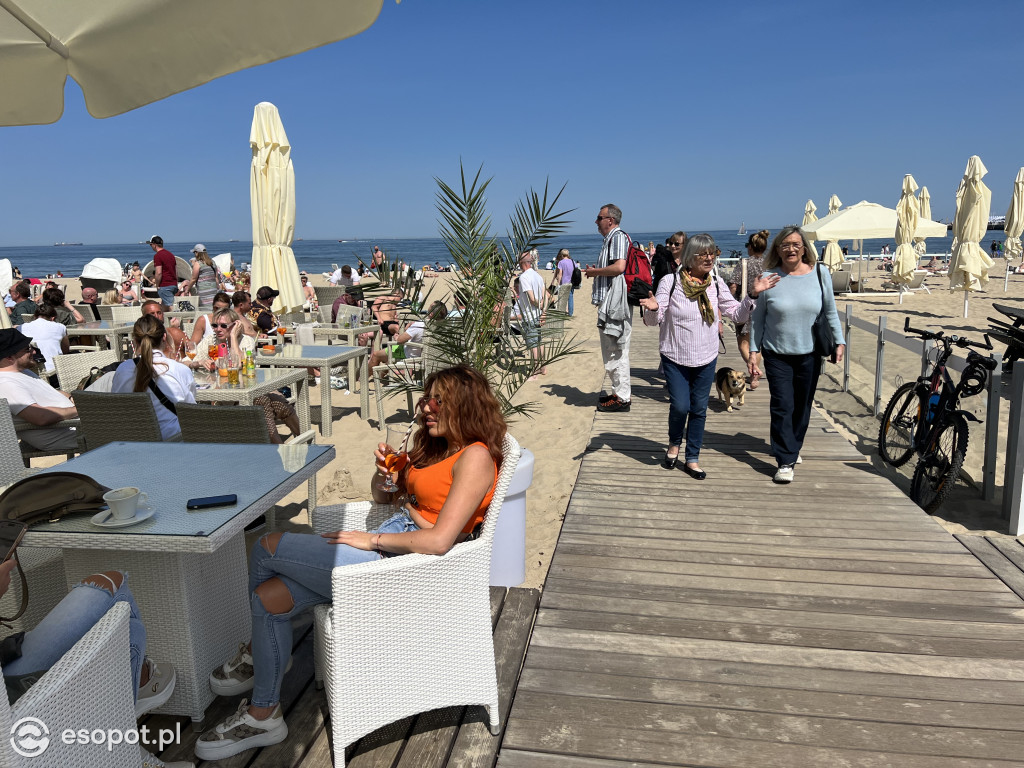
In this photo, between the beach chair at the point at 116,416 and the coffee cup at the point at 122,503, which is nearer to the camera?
the coffee cup at the point at 122,503

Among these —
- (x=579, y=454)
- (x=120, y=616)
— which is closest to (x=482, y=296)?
(x=120, y=616)

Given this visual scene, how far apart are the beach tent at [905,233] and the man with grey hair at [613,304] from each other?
1237 centimetres

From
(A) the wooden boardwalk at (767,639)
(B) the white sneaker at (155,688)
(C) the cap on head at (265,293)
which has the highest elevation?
(C) the cap on head at (265,293)

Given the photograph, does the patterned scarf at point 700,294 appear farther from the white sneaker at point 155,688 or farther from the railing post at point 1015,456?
the white sneaker at point 155,688

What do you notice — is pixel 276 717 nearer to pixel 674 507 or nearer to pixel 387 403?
pixel 674 507

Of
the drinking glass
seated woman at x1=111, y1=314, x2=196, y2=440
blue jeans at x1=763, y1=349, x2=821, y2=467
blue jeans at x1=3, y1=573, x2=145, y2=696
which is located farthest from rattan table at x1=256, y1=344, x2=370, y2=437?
blue jeans at x1=3, y1=573, x2=145, y2=696

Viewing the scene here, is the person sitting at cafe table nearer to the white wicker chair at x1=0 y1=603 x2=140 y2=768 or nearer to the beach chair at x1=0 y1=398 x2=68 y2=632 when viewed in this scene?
the beach chair at x1=0 y1=398 x2=68 y2=632

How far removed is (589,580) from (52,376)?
5.95m

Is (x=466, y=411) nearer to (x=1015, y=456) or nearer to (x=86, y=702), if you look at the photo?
(x=86, y=702)

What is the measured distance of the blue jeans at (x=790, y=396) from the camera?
425 cm

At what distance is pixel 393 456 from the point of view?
2371 mm

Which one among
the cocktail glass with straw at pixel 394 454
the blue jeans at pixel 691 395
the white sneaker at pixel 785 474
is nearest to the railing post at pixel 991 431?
the white sneaker at pixel 785 474

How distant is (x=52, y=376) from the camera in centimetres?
664

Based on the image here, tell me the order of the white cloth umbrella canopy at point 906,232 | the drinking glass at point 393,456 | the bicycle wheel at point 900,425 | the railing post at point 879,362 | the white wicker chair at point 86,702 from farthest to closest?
the white cloth umbrella canopy at point 906,232, the railing post at point 879,362, the bicycle wheel at point 900,425, the drinking glass at point 393,456, the white wicker chair at point 86,702
